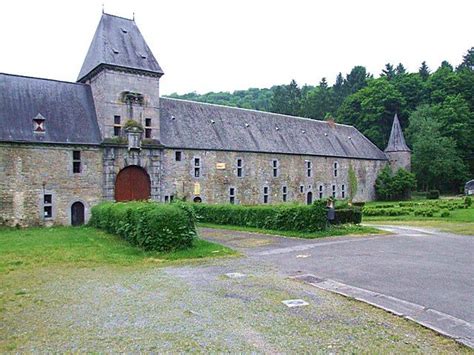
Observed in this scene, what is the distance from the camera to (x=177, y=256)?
12.6 m

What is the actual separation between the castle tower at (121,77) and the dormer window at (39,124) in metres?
3.36

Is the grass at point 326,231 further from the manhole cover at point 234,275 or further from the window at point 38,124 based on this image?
the window at point 38,124

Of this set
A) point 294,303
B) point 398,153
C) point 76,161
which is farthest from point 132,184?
point 398,153

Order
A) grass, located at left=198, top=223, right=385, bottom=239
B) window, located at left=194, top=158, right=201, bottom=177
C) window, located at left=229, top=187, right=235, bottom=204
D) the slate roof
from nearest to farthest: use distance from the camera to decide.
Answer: grass, located at left=198, top=223, right=385, bottom=239, the slate roof, window, located at left=194, top=158, right=201, bottom=177, window, located at left=229, top=187, right=235, bottom=204

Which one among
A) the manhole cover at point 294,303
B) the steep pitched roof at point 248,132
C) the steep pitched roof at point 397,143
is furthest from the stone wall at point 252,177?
the manhole cover at point 294,303

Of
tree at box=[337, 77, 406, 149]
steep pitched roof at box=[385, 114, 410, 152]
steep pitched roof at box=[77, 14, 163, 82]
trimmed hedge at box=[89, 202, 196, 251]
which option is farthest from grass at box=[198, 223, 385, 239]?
tree at box=[337, 77, 406, 149]

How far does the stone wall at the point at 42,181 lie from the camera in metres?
22.9

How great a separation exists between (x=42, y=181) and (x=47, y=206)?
4.78 feet

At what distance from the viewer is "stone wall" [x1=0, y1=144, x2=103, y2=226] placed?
22906 millimetres

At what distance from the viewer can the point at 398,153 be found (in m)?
47.7

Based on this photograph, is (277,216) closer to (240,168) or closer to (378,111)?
(240,168)

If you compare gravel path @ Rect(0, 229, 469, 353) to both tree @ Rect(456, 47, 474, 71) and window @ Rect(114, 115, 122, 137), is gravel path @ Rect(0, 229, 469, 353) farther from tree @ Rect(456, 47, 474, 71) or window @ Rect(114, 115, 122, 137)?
tree @ Rect(456, 47, 474, 71)

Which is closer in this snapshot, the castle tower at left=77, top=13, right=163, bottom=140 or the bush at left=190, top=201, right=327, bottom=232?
the bush at left=190, top=201, right=327, bottom=232

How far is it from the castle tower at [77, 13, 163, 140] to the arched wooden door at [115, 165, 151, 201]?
93.7 inches
